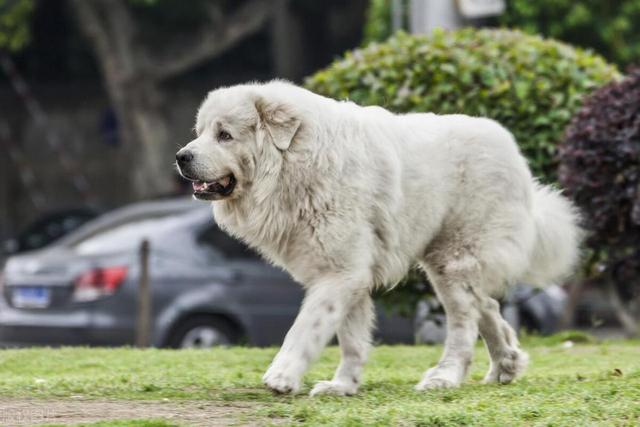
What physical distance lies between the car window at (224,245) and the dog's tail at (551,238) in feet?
17.0

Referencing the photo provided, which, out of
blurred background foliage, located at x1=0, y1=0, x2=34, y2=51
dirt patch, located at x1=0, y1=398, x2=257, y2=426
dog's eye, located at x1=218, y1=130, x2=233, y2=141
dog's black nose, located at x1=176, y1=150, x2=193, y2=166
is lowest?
dirt patch, located at x1=0, y1=398, x2=257, y2=426

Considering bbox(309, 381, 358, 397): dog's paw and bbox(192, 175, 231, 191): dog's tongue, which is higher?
bbox(192, 175, 231, 191): dog's tongue

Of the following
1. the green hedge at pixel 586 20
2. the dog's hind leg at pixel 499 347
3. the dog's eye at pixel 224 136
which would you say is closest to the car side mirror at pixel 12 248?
the green hedge at pixel 586 20

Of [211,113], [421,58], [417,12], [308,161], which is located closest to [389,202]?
[308,161]

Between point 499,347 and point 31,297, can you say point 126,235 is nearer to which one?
point 31,297

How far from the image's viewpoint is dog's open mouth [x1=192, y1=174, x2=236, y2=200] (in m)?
6.68

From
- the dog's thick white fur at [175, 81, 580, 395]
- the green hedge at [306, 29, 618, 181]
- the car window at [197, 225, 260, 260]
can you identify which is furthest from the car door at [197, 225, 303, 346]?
the dog's thick white fur at [175, 81, 580, 395]

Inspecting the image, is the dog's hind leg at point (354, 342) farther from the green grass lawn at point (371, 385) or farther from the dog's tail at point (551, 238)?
the dog's tail at point (551, 238)

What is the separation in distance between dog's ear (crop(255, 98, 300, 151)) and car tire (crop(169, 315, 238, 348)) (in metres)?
5.95

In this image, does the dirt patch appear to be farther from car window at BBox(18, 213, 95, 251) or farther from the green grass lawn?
car window at BBox(18, 213, 95, 251)

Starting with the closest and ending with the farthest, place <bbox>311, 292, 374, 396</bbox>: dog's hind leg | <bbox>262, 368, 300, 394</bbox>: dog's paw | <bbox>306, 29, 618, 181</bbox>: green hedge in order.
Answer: <bbox>262, 368, 300, 394</bbox>: dog's paw → <bbox>311, 292, 374, 396</bbox>: dog's hind leg → <bbox>306, 29, 618, 181</bbox>: green hedge

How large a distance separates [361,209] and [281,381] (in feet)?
3.22

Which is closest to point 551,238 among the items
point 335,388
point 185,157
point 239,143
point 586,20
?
point 335,388

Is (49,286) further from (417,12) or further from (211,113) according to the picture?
(211,113)
